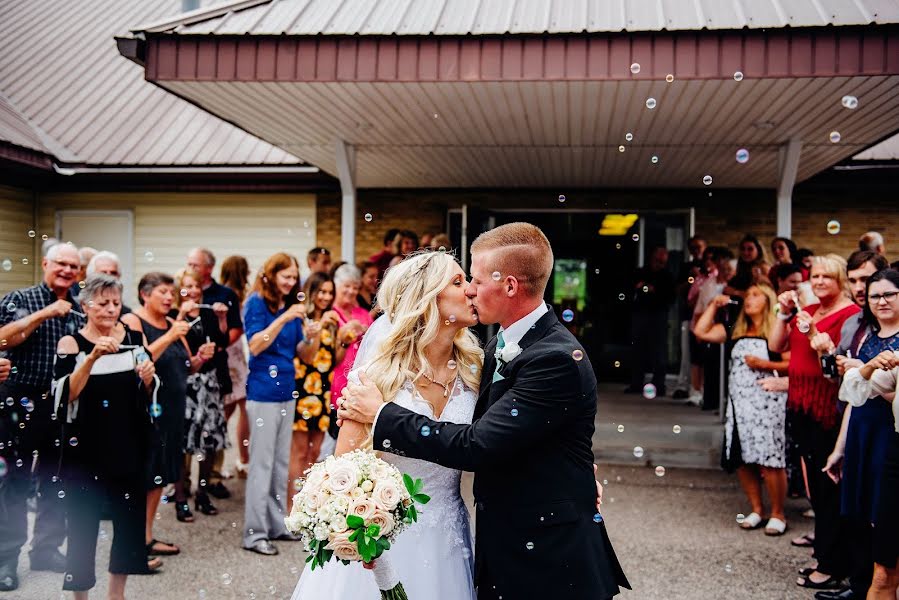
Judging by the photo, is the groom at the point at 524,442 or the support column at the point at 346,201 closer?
the groom at the point at 524,442

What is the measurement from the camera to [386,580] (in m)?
2.55

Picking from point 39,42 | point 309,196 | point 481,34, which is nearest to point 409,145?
point 481,34

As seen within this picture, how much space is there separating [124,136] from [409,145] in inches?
242

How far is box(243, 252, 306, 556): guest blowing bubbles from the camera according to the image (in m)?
5.86

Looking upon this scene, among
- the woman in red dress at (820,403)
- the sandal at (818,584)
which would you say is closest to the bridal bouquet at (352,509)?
the woman in red dress at (820,403)

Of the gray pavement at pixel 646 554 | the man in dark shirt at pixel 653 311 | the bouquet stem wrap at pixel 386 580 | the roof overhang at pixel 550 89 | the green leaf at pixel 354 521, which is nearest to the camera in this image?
the green leaf at pixel 354 521

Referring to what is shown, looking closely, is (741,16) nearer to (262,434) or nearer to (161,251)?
(262,434)

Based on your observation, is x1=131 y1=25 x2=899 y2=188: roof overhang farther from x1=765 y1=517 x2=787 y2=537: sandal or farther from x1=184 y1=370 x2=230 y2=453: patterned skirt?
x1=765 y1=517 x2=787 y2=537: sandal

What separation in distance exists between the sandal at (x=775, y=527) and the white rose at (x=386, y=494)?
4.94 metres

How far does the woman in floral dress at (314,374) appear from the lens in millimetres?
6270

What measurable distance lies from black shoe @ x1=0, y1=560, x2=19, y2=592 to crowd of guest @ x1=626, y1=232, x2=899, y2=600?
423 centimetres

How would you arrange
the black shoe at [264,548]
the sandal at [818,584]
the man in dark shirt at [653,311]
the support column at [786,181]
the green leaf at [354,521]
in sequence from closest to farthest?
the green leaf at [354,521]
the sandal at [818,584]
the black shoe at [264,548]
the support column at [786,181]
the man in dark shirt at [653,311]

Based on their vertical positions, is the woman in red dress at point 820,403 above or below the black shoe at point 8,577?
above

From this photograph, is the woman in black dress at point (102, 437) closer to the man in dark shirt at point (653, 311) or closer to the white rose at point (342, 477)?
the white rose at point (342, 477)
